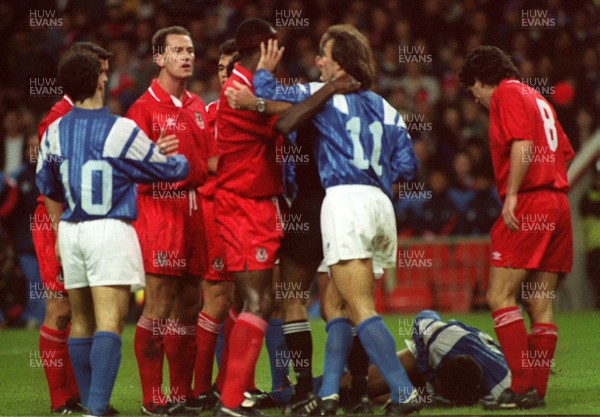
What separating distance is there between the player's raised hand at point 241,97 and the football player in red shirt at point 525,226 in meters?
1.70

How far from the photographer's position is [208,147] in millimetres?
7707

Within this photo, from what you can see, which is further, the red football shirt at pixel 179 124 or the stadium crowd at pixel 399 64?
the stadium crowd at pixel 399 64

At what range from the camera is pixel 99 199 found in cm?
635

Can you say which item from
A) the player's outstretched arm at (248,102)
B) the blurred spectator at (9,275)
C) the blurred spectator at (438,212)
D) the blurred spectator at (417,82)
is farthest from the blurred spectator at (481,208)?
the player's outstretched arm at (248,102)

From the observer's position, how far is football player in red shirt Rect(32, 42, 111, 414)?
7.41 metres

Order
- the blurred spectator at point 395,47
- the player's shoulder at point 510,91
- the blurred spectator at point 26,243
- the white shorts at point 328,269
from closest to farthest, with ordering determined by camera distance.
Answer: the white shorts at point 328,269
the player's shoulder at point 510,91
the blurred spectator at point 26,243
the blurred spectator at point 395,47

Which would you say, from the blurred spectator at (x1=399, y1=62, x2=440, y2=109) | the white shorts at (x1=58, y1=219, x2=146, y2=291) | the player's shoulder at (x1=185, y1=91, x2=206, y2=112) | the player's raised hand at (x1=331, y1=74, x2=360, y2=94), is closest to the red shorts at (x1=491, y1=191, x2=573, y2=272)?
the player's raised hand at (x1=331, y1=74, x2=360, y2=94)

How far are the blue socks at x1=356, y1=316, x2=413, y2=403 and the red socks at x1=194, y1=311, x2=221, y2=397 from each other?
1.57 m

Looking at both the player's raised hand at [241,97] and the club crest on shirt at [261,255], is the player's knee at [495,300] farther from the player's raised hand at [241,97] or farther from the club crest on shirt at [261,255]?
the player's raised hand at [241,97]

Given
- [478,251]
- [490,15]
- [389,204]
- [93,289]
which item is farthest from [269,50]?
[490,15]

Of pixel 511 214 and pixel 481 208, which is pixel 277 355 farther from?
pixel 481 208

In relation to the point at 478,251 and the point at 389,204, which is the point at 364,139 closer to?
the point at 389,204

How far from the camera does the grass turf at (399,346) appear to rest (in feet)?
24.1

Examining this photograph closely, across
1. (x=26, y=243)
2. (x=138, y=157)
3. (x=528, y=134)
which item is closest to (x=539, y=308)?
(x=528, y=134)
